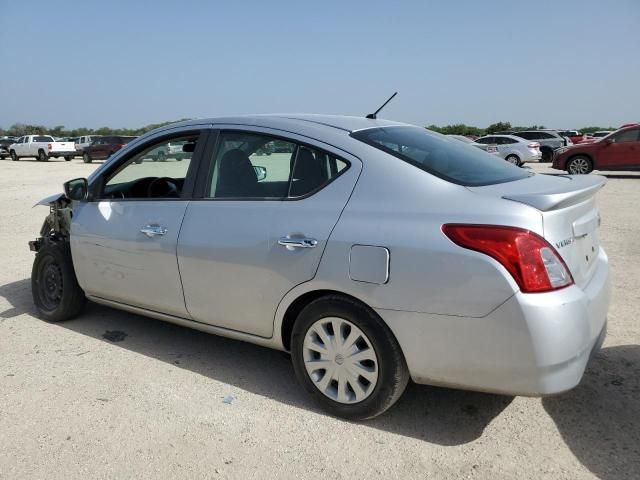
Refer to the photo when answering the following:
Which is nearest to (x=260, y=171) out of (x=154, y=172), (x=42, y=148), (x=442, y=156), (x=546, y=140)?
(x=442, y=156)

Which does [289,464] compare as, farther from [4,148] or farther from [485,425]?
[4,148]

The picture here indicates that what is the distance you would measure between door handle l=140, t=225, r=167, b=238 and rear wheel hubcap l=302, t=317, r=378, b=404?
48.5 inches

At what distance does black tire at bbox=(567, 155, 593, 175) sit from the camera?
17500 millimetres

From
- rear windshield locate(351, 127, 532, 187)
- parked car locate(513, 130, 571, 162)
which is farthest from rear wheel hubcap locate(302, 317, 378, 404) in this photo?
parked car locate(513, 130, 571, 162)

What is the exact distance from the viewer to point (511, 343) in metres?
2.41

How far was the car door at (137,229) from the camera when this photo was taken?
11.8 ft

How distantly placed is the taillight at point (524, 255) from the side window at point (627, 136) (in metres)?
16.8

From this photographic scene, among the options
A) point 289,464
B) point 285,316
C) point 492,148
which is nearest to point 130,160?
point 285,316

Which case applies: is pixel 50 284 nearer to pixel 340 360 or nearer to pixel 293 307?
pixel 293 307

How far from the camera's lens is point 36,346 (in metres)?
4.07

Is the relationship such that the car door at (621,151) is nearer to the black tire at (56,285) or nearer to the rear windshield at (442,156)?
the rear windshield at (442,156)

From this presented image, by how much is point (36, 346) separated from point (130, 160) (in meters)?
1.53

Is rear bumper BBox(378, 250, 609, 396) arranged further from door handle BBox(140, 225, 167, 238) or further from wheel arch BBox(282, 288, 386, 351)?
door handle BBox(140, 225, 167, 238)

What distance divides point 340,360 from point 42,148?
123ft
